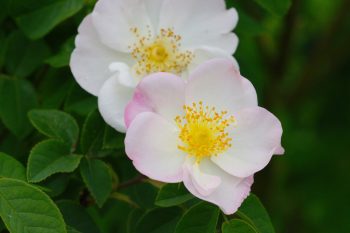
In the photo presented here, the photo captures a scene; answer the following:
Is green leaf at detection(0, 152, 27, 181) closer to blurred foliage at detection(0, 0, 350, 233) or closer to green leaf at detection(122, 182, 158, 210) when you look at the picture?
blurred foliage at detection(0, 0, 350, 233)

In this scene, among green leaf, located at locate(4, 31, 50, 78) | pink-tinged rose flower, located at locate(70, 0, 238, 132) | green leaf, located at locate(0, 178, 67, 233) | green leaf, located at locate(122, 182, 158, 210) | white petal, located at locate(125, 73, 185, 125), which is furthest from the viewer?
green leaf, located at locate(4, 31, 50, 78)

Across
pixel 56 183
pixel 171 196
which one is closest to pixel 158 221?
pixel 171 196

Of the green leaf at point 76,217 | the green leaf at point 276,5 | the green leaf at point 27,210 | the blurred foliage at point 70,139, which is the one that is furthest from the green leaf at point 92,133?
the green leaf at point 276,5

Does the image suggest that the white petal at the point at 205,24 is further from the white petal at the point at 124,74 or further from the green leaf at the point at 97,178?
the green leaf at the point at 97,178

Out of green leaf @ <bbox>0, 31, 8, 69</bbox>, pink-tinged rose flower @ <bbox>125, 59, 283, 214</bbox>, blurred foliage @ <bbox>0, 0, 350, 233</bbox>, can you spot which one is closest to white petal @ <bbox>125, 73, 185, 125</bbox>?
pink-tinged rose flower @ <bbox>125, 59, 283, 214</bbox>

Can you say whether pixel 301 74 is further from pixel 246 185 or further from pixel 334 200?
pixel 246 185

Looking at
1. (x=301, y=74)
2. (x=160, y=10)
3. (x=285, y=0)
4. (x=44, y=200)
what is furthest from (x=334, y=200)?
(x=44, y=200)
